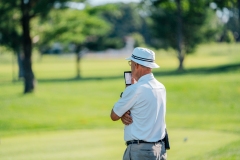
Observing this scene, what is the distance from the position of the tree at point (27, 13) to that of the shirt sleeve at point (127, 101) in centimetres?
1936

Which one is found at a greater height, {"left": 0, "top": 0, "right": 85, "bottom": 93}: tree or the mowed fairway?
{"left": 0, "top": 0, "right": 85, "bottom": 93}: tree

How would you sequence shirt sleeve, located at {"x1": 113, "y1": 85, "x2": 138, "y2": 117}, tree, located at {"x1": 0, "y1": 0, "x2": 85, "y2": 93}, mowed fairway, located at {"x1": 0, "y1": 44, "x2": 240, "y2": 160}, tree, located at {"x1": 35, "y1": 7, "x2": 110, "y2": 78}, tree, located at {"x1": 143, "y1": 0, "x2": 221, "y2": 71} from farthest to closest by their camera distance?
tree, located at {"x1": 143, "y1": 0, "x2": 221, "y2": 71} < tree, located at {"x1": 35, "y1": 7, "x2": 110, "y2": 78} < tree, located at {"x1": 0, "y1": 0, "x2": 85, "y2": 93} < mowed fairway, located at {"x1": 0, "y1": 44, "x2": 240, "y2": 160} < shirt sleeve, located at {"x1": 113, "y1": 85, "x2": 138, "y2": 117}

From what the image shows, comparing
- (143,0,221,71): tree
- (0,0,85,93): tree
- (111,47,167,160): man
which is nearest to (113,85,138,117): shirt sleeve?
(111,47,167,160): man

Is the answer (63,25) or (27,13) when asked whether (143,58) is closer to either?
(27,13)

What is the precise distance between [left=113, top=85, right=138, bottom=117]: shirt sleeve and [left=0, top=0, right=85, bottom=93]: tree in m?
19.4

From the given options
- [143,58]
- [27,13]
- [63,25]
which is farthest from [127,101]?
[63,25]

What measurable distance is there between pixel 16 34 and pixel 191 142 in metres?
17.9

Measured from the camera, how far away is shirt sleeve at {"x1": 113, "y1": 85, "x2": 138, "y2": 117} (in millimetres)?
4586

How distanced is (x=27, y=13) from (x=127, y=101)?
21.4 m

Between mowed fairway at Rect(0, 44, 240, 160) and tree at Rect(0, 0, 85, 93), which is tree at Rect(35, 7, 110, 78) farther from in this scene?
mowed fairway at Rect(0, 44, 240, 160)

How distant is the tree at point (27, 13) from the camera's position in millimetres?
23922

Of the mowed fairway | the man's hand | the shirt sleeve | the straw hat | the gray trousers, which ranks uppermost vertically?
the straw hat

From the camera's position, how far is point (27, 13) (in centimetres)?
2533

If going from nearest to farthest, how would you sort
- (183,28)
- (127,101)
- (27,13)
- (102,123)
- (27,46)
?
(127,101), (102,123), (27,13), (27,46), (183,28)
